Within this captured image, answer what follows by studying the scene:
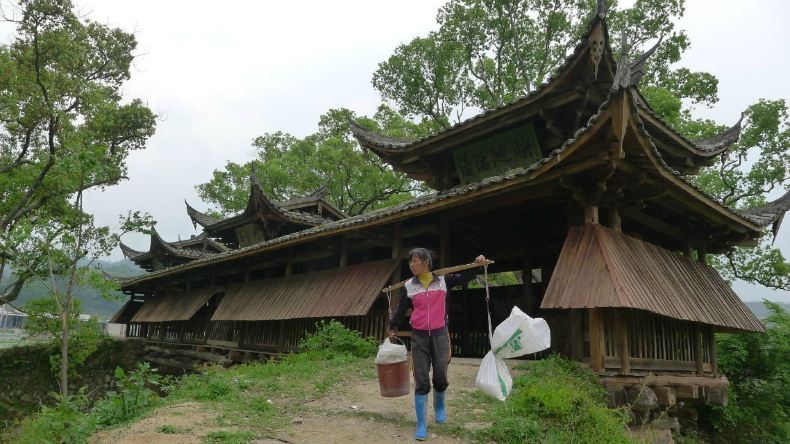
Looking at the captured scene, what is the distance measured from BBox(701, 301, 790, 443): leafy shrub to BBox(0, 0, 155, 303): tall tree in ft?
52.4

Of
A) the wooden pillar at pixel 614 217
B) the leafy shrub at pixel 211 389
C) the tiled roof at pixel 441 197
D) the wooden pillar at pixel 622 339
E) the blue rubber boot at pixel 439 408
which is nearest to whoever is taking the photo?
the blue rubber boot at pixel 439 408

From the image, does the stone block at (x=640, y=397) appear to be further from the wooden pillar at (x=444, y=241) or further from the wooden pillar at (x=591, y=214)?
the wooden pillar at (x=444, y=241)

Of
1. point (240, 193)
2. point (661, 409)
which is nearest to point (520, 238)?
point (661, 409)

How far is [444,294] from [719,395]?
706cm

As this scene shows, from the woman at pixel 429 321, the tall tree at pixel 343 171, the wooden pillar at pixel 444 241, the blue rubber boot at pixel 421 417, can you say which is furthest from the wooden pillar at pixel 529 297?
the tall tree at pixel 343 171

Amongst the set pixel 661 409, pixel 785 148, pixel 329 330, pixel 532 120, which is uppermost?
pixel 785 148

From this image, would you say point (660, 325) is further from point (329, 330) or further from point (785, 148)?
point (785, 148)

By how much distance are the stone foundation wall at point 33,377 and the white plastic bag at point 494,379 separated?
17.7m

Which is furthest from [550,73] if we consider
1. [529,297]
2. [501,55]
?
[529,297]

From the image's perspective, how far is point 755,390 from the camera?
42.2ft

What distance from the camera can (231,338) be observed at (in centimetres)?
1603

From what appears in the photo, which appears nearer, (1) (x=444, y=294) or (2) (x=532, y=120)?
(1) (x=444, y=294)

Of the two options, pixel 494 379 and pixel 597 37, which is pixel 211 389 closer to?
pixel 494 379

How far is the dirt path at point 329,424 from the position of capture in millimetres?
5129
